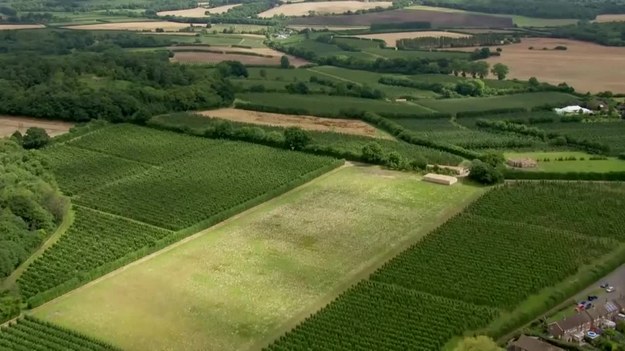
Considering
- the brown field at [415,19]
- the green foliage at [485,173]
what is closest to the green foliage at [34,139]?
the green foliage at [485,173]

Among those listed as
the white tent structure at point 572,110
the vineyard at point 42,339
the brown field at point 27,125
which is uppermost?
the white tent structure at point 572,110

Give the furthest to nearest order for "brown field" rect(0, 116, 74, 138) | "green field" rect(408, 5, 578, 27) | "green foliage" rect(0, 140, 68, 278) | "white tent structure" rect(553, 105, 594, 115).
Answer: "green field" rect(408, 5, 578, 27) < "white tent structure" rect(553, 105, 594, 115) < "brown field" rect(0, 116, 74, 138) < "green foliage" rect(0, 140, 68, 278)

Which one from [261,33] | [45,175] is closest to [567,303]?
[45,175]

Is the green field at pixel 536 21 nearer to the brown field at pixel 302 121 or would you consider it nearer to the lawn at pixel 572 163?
the brown field at pixel 302 121

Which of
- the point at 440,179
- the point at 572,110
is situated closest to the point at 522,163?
the point at 440,179

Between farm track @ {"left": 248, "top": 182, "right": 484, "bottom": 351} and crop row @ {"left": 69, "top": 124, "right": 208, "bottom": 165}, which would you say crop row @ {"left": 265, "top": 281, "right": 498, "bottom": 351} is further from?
crop row @ {"left": 69, "top": 124, "right": 208, "bottom": 165}

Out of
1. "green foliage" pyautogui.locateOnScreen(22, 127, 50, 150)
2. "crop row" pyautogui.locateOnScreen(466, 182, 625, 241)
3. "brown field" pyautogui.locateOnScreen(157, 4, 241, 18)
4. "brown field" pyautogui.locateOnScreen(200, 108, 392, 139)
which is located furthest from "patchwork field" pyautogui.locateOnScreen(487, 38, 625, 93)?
"brown field" pyautogui.locateOnScreen(157, 4, 241, 18)
